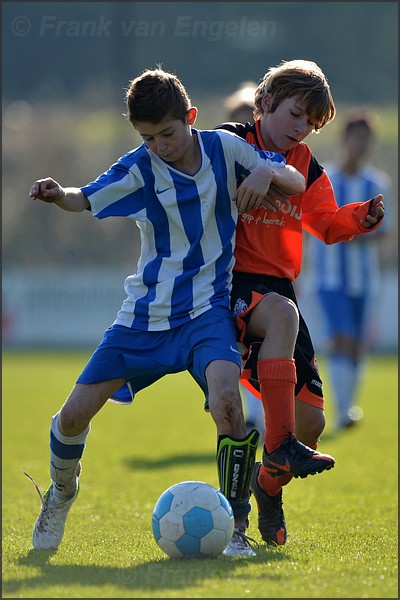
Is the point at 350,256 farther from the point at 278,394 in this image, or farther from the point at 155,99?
the point at 155,99

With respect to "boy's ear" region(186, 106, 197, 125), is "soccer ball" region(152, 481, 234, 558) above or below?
below

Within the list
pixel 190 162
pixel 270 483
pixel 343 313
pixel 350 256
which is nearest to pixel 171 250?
pixel 190 162

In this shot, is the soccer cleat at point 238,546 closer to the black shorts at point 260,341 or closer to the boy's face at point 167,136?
the black shorts at point 260,341

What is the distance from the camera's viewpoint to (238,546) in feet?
13.0

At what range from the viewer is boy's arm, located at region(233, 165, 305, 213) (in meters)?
4.06

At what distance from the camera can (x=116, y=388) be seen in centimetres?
420

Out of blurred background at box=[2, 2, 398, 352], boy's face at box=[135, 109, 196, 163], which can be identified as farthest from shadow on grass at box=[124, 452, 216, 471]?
blurred background at box=[2, 2, 398, 352]

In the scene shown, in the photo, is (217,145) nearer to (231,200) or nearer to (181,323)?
(231,200)

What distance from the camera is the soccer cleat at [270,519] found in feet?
14.3

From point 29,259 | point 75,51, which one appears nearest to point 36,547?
point 29,259

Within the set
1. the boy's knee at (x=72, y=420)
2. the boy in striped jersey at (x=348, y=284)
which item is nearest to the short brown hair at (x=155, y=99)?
the boy's knee at (x=72, y=420)

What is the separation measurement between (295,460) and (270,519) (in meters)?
0.58

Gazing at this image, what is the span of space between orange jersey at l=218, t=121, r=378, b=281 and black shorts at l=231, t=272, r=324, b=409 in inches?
1.9

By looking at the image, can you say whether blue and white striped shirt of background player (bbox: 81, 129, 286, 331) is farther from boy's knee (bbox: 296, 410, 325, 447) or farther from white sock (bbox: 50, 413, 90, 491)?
boy's knee (bbox: 296, 410, 325, 447)
